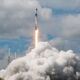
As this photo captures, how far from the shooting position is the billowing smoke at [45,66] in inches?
3228

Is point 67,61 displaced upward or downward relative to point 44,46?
downward

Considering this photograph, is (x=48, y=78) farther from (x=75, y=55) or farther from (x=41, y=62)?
(x=75, y=55)

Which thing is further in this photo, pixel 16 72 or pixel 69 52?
pixel 69 52

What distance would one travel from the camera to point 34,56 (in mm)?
88250

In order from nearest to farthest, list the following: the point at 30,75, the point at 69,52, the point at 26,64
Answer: the point at 30,75
the point at 26,64
the point at 69,52

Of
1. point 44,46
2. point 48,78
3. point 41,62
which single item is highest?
point 44,46

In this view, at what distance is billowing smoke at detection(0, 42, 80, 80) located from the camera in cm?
8200

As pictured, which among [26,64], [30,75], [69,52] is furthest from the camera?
[69,52]

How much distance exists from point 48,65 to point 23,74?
9.83m

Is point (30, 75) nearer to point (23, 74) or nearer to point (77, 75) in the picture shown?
point (23, 74)

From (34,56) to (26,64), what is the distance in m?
4.65

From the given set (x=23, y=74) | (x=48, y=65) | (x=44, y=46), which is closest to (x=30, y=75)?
(x=23, y=74)

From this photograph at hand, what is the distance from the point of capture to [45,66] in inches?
3275

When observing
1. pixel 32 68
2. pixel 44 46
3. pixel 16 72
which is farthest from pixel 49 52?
pixel 16 72
